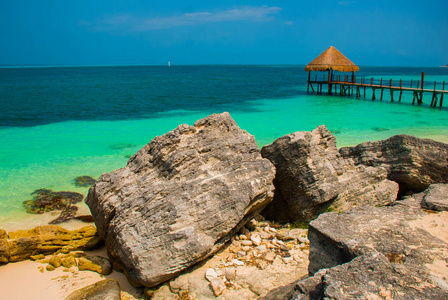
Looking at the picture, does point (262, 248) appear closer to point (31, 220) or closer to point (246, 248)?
point (246, 248)

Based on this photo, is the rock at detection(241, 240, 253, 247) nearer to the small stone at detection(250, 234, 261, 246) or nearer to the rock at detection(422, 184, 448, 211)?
the small stone at detection(250, 234, 261, 246)

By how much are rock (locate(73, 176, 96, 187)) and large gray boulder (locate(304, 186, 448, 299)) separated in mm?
9658

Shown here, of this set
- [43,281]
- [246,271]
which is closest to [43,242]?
[43,281]

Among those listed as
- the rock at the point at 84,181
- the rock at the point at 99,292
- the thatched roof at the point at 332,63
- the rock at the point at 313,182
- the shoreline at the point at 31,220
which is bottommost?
the shoreline at the point at 31,220

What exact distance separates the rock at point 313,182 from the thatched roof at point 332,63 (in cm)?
2799

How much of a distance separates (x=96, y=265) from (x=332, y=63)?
33176mm

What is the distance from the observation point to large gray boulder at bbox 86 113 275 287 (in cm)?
582

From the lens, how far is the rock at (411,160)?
9172 mm

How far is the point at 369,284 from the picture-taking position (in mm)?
3402

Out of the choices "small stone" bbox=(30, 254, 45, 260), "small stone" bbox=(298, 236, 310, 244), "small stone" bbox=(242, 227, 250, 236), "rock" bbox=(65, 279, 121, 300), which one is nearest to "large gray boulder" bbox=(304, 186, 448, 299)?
"small stone" bbox=(298, 236, 310, 244)

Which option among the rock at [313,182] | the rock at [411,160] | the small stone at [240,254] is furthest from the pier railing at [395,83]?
the small stone at [240,254]

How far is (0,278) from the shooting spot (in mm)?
6680

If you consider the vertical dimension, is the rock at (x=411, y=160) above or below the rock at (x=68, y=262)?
above

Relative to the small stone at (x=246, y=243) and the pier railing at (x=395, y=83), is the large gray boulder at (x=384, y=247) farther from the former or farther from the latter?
the pier railing at (x=395, y=83)
